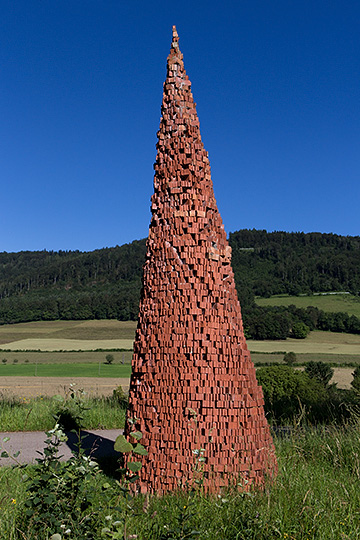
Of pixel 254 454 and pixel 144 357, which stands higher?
pixel 144 357

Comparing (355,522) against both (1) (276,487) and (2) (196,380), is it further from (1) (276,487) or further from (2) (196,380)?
(2) (196,380)

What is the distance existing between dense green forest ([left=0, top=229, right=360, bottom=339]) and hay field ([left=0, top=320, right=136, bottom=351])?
17.7 ft

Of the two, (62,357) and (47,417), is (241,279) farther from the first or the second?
(47,417)

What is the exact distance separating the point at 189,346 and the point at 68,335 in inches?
2616

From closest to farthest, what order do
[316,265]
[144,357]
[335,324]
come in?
[144,357] < [335,324] < [316,265]

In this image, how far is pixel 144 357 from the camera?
18.3 ft

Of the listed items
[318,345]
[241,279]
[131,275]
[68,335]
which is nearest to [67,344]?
[68,335]

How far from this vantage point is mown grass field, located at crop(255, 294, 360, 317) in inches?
3172

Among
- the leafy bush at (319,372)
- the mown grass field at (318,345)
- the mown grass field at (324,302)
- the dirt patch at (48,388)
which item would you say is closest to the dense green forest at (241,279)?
the mown grass field at (318,345)

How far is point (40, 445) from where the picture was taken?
9867mm

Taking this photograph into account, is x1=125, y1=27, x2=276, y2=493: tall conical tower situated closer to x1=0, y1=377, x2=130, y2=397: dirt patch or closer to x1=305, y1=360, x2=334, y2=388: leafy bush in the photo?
x1=0, y1=377, x2=130, y2=397: dirt patch

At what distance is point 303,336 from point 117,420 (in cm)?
5566

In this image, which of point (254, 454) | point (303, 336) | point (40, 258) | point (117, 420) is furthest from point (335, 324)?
point (40, 258)

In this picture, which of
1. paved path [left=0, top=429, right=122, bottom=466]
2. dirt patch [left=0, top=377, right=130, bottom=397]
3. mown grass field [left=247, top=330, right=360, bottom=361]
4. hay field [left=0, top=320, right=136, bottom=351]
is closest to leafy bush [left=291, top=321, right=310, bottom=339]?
mown grass field [left=247, top=330, right=360, bottom=361]
